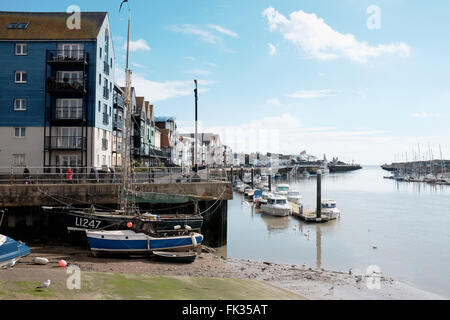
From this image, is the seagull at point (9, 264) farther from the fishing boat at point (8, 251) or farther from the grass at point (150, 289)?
the grass at point (150, 289)

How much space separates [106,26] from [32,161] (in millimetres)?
16045

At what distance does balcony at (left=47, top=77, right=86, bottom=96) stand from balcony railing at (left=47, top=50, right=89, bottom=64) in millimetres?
1802

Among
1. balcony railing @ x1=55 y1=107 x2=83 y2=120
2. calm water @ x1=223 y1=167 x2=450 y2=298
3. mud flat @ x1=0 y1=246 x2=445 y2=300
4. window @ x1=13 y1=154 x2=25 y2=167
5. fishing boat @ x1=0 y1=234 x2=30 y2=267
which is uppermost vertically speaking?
balcony railing @ x1=55 y1=107 x2=83 y2=120

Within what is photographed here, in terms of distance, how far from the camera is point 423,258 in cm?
2766

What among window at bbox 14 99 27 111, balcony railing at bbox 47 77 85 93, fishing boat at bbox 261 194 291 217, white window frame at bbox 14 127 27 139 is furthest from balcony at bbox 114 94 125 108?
fishing boat at bbox 261 194 291 217

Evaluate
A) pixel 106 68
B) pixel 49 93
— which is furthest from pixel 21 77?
pixel 106 68

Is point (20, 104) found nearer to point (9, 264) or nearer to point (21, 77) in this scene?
point (21, 77)

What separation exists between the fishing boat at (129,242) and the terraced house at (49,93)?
16.7m

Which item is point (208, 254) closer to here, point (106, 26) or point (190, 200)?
point (190, 200)

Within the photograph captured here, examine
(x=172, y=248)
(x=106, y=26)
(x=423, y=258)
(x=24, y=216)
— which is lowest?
(x=423, y=258)

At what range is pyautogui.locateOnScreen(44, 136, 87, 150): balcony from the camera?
34.8m

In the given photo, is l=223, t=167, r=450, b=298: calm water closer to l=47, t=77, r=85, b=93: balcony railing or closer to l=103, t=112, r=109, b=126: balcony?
l=103, t=112, r=109, b=126: balcony

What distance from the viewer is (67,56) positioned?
116 feet
